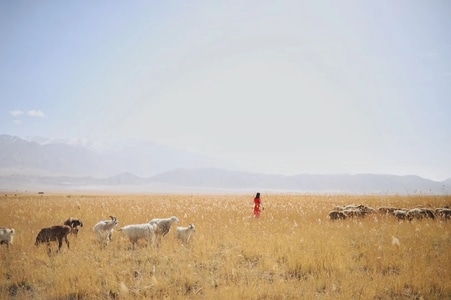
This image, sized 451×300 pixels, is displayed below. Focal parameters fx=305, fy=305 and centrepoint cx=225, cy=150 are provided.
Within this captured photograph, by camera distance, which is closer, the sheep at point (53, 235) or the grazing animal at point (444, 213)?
the sheep at point (53, 235)

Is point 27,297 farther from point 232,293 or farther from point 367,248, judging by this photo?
Answer: point 367,248

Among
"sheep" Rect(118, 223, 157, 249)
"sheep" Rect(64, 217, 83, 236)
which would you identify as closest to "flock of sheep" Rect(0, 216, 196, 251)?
"sheep" Rect(118, 223, 157, 249)

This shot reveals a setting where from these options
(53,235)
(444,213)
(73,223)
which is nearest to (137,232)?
(53,235)

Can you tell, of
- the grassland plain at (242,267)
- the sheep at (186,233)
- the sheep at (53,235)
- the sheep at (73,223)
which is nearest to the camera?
the grassland plain at (242,267)

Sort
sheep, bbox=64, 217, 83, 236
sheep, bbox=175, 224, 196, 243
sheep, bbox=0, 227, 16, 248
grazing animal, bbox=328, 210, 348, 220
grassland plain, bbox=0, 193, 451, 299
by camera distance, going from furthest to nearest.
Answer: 1. grazing animal, bbox=328, 210, 348, 220
2. sheep, bbox=64, 217, 83, 236
3. sheep, bbox=175, 224, 196, 243
4. sheep, bbox=0, 227, 16, 248
5. grassland plain, bbox=0, 193, 451, 299

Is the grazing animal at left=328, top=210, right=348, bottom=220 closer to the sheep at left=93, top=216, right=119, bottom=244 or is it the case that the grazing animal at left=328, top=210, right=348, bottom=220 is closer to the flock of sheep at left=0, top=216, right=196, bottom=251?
the flock of sheep at left=0, top=216, right=196, bottom=251

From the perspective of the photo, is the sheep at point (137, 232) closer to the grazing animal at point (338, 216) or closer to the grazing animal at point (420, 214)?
the grazing animal at point (338, 216)

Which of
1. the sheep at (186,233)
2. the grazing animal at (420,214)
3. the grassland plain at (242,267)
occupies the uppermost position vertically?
the grazing animal at (420,214)

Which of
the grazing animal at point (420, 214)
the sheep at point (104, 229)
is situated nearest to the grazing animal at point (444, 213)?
the grazing animal at point (420, 214)

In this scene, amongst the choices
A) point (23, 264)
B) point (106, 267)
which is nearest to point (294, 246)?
point (106, 267)

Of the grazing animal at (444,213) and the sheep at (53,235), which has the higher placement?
the grazing animal at (444,213)

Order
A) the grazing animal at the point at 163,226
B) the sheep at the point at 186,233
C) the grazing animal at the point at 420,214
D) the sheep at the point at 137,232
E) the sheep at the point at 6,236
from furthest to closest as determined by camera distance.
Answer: the grazing animal at the point at 420,214 → the grazing animal at the point at 163,226 → the sheep at the point at 186,233 → the sheep at the point at 6,236 → the sheep at the point at 137,232

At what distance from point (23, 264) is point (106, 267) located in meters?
2.63

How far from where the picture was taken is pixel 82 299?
6613 mm
